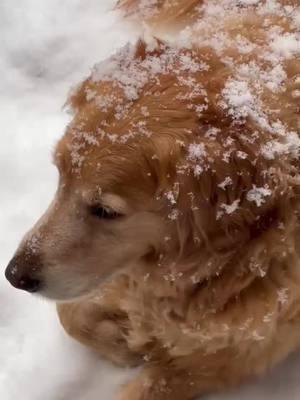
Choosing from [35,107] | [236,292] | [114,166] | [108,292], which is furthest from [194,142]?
[35,107]

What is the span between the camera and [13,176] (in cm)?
276

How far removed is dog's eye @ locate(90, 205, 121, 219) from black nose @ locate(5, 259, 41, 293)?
0.25 m

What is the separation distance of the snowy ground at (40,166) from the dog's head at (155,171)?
24.3 inches

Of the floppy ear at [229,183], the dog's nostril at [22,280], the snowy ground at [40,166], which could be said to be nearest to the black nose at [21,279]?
the dog's nostril at [22,280]

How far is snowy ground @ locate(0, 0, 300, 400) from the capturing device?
91.4 inches

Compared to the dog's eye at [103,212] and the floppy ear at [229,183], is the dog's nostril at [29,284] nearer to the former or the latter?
A: the dog's eye at [103,212]

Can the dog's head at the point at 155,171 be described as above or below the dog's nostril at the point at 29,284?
above

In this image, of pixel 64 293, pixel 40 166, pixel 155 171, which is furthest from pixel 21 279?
pixel 40 166

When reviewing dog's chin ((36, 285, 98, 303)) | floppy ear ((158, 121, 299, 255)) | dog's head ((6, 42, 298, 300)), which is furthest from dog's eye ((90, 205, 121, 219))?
dog's chin ((36, 285, 98, 303))

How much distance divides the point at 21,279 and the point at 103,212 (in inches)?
11.7

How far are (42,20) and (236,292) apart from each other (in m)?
1.91

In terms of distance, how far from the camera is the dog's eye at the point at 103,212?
5.66ft

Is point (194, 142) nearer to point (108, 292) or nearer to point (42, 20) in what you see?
point (108, 292)

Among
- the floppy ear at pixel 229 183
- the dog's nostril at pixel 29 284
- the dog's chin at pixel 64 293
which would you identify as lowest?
the dog's chin at pixel 64 293
